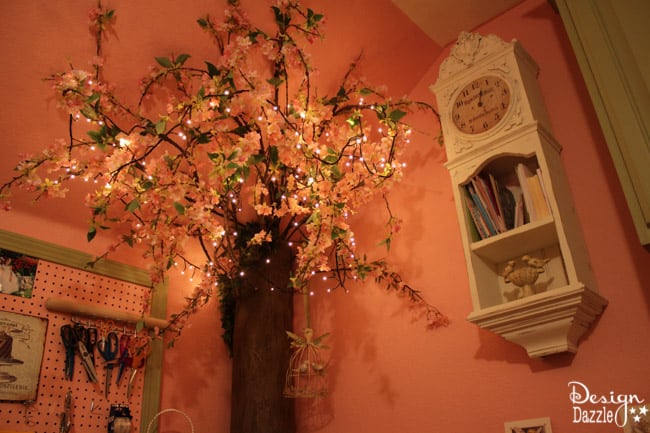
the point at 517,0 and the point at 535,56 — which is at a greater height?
the point at 517,0

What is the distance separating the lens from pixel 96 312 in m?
2.28

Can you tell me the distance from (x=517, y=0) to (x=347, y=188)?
127cm

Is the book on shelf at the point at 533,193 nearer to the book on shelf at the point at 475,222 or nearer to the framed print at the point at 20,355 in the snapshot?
the book on shelf at the point at 475,222

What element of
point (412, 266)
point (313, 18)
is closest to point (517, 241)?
point (412, 266)

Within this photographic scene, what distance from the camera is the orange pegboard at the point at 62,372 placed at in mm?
2020

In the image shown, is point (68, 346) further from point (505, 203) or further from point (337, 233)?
point (505, 203)

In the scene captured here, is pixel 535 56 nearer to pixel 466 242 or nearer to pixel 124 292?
pixel 466 242

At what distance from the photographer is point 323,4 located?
2.36 metres

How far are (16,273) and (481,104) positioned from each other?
78.3 inches

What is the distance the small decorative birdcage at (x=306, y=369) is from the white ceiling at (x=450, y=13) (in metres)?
1.58

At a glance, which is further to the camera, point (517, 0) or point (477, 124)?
point (517, 0)

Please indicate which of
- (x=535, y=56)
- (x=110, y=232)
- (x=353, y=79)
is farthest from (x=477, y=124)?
(x=110, y=232)

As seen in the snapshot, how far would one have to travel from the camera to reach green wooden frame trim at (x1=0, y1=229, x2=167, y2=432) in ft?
7.21

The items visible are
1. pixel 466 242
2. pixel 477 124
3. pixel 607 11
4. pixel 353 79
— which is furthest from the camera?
pixel 353 79
